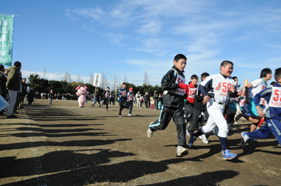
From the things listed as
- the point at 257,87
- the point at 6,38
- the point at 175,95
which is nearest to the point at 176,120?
the point at 175,95

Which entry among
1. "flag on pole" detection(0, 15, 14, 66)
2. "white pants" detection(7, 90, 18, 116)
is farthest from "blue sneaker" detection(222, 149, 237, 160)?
"flag on pole" detection(0, 15, 14, 66)

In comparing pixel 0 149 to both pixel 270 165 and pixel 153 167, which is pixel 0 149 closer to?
pixel 153 167

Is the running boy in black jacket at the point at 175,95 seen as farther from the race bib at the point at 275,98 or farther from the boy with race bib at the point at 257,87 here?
the boy with race bib at the point at 257,87

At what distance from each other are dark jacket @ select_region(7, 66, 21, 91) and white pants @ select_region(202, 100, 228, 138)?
7.40 m

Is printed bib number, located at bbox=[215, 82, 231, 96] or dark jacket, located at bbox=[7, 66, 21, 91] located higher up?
dark jacket, located at bbox=[7, 66, 21, 91]

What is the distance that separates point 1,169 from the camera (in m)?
3.12

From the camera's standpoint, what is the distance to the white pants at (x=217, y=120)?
4.24 m

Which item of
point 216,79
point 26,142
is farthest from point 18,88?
point 216,79

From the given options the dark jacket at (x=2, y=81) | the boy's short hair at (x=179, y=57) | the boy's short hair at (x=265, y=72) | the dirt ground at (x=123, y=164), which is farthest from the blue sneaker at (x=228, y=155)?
the dark jacket at (x=2, y=81)

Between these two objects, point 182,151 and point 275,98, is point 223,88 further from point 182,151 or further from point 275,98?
point 182,151

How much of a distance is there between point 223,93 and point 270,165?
1.72 m

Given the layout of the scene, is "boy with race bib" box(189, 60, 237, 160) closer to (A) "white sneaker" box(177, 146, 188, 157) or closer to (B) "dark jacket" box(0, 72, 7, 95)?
(A) "white sneaker" box(177, 146, 188, 157)

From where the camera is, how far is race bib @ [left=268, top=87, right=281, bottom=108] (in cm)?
405

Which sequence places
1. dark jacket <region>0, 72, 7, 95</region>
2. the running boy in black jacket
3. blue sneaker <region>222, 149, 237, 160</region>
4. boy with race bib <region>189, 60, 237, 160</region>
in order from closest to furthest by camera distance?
blue sneaker <region>222, 149, 237, 160</region>
the running boy in black jacket
boy with race bib <region>189, 60, 237, 160</region>
dark jacket <region>0, 72, 7, 95</region>
